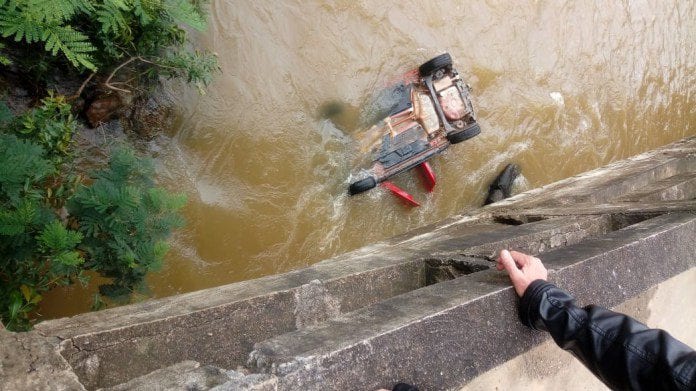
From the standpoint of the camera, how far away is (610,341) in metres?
1.85

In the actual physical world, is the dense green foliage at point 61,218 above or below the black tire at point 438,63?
above

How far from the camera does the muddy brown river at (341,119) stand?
5125 mm

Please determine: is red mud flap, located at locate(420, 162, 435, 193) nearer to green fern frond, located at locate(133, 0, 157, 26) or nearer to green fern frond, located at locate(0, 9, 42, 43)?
green fern frond, located at locate(133, 0, 157, 26)

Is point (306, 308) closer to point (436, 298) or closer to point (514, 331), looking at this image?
point (436, 298)

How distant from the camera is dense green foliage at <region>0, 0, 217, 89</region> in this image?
2.77 meters

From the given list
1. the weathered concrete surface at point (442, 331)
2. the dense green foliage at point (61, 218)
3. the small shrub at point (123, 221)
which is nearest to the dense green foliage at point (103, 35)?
the dense green foliage at point (61, 218)

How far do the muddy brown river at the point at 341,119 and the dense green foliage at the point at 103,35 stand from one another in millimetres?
811

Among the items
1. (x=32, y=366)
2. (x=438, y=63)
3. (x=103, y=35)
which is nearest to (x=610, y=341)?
(x=32, y=366)

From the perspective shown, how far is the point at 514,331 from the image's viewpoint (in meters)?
2.07

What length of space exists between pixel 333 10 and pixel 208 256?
3.16m

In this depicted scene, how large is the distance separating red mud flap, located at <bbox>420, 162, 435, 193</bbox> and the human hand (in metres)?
3.60

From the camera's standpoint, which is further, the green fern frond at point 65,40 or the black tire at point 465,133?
the black tire at point 465,133

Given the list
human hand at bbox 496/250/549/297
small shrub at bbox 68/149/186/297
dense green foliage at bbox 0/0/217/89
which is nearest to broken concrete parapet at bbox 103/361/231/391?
human hand at bbox 496/250/549/297

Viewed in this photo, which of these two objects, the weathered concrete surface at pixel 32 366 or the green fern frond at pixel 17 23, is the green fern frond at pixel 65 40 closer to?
the green fern frond at pixel 17 23
